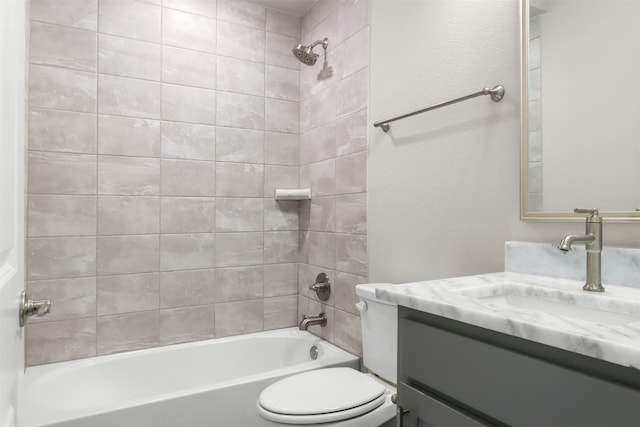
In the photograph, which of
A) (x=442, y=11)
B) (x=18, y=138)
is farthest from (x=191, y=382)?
(x=442, y=11)

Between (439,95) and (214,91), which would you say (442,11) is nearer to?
(439,95)

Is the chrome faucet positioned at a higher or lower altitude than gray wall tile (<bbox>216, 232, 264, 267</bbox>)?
lower

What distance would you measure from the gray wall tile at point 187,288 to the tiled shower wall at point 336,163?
0.58 m

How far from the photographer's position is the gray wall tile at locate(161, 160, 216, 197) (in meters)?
2.26

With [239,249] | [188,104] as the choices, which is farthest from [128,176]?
[239,249]

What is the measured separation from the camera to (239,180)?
2459 millimetres

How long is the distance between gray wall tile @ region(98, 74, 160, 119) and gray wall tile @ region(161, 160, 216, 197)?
284 mm

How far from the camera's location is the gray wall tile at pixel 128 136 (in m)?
2.11

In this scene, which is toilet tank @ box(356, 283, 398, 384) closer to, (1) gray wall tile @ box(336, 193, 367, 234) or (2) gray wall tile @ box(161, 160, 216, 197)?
(1) gray wall tile @ box(336, 193, 367, 234)

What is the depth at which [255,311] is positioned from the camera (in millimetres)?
2523

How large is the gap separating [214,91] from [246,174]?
1.67ft

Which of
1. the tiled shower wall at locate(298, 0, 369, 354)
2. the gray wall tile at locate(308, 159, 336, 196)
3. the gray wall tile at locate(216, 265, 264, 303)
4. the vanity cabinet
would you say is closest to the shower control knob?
the tiled shower wall at locate(298, 0, 369, 354)

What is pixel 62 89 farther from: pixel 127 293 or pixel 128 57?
pixel 127 293

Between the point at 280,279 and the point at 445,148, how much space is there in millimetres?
1415
